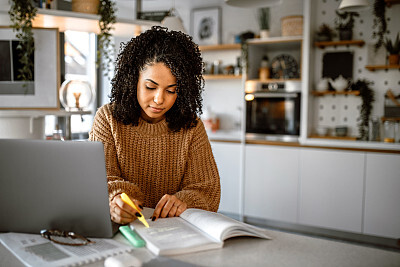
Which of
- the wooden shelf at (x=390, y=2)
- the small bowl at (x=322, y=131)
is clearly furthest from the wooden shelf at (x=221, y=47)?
the wooden shelf at (x=390, y=2)

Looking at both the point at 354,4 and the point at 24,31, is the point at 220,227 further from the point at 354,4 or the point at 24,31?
the point at 354,4

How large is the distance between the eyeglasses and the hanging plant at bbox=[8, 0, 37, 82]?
1.52 m

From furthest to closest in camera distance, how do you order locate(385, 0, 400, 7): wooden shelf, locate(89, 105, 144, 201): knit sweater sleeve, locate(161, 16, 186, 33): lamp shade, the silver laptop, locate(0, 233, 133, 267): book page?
locate(385, 0, 400, 7): wooden shelf, locate(161, 16, 186, 33): lamp shade, locate(89, 105, 144, 201): knit sweater sleeve, the silver laptop, locate(0, 233, 133, 267): book page

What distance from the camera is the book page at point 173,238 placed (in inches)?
36.5

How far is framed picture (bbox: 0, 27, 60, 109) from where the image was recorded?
2.26m

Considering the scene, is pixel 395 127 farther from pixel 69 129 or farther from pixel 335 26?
pixel 69 129

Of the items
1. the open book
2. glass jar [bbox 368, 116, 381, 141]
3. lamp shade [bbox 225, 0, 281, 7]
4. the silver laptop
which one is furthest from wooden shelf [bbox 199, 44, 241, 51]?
the silver laptop

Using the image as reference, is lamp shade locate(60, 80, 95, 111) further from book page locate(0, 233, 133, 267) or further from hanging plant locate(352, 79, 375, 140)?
hanging plant locate(352, 79, 375, 140)

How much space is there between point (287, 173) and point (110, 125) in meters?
2.49

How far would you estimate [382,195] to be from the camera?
10.7 ft

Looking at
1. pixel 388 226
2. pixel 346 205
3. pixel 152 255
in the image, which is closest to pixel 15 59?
pixel 152 255

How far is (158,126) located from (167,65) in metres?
0.31

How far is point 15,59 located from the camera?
2277 millimetres

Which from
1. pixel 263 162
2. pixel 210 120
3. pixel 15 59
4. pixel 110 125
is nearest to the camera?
pixel 110 125
